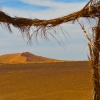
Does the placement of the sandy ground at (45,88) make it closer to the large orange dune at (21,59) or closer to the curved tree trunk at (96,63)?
the curved tree trunk at (96,63)

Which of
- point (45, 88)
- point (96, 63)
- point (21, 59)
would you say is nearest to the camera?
point (96, 63)

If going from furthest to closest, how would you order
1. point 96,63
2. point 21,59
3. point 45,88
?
point 21,59, point 45,88, point 96,63

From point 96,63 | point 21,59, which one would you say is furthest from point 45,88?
point 21,59

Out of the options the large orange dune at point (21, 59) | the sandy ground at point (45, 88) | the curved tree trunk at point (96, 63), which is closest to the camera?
the curved tree trunk at point (96, 63)

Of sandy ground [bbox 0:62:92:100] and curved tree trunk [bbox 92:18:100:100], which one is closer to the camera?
curved tree trunk [bbox 92:18:100:100]

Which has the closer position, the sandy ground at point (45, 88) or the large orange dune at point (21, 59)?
the sandy ground at point (45, 88)

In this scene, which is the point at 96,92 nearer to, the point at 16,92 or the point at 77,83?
the point at 16,92

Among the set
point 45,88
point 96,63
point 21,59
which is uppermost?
point 96,63

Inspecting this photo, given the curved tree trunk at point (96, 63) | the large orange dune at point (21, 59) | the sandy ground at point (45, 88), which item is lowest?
the large orange dune at point (21, 59)

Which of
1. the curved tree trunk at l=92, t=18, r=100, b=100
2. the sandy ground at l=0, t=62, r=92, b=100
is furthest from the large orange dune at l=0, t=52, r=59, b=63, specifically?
the curved tree trunk at l=92, t=18, r=100, b=100

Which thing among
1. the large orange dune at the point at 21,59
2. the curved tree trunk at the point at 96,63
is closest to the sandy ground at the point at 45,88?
the curved tree trunk at the point at 96,63

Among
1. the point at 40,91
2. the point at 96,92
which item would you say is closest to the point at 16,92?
the point at 40,91

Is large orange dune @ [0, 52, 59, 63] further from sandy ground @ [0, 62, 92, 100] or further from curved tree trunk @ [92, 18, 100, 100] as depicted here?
curved tree trunk @ [92, 18, 100, 100]

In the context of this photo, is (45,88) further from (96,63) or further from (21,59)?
(21,59)
